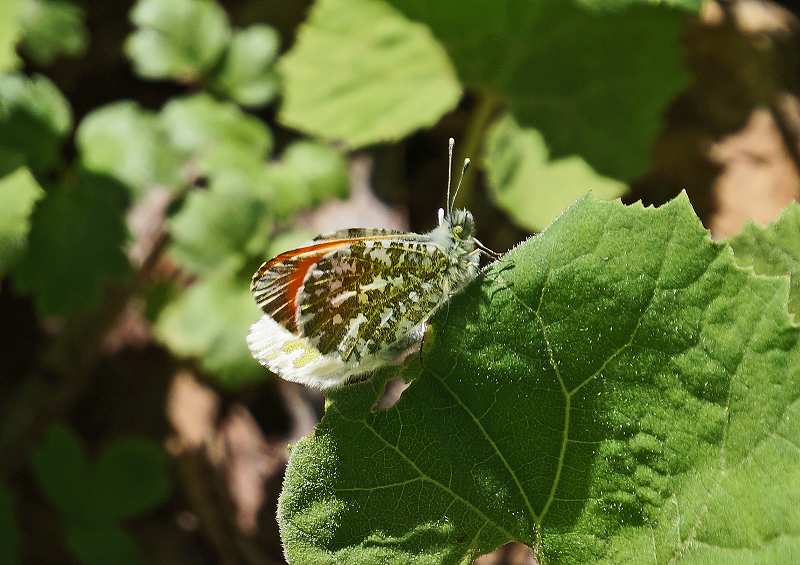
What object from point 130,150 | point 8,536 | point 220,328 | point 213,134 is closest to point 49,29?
point 130,150

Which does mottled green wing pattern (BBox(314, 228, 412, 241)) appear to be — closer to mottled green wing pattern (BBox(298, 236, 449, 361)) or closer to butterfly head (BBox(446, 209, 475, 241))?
mottled green wing pattern (BBox(298, 236, 449, 361))

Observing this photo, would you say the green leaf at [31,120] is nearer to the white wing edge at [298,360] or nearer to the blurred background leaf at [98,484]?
the blurred background leaf at [98,484]

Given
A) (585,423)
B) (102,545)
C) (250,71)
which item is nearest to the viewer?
(585,423)

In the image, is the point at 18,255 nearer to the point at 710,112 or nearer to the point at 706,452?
the point at 706,452

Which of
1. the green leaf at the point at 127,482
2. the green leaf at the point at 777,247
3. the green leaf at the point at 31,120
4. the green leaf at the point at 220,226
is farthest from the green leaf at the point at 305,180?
the green leaf at the point at 777,247

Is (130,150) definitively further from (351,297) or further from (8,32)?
(351,297)

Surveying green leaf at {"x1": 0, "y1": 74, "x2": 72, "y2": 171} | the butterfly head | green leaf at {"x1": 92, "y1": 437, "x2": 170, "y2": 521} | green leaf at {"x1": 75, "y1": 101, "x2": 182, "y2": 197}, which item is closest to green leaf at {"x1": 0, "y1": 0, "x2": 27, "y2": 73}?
green leaf at {"x1": 0, "y1": 74, "x2": 72, "y2": 171}
